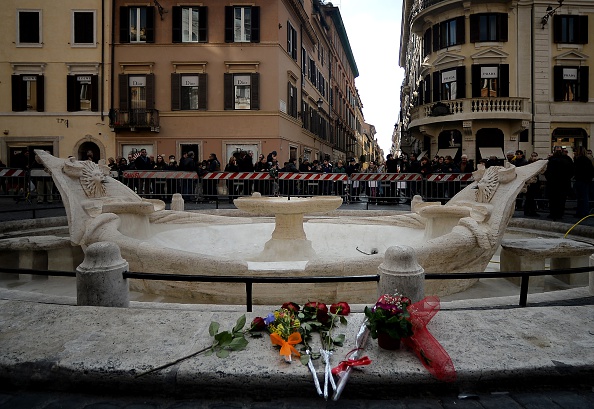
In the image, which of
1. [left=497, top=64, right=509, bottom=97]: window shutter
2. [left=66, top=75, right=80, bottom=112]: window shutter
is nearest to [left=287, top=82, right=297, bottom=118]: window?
[left=66, top=75, right=80, bottom=112]: window shutter

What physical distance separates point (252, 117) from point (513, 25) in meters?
17.2

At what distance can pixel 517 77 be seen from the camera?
28000 mm

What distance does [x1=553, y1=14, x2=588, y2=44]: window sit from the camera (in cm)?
2755

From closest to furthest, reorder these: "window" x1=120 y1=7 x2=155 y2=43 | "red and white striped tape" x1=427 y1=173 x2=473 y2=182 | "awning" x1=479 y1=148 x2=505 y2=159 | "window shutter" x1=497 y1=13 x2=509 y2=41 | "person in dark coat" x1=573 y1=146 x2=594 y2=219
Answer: "person in dark coat" x1=573 y1=146 x2=594 y2=219
"red and white striped tape" x1=427 y1=173 x2=473 y2=182
"window" x1=120 y1=7 x2=155 y2=43
"awning" x1=479 y1=148 x2=505 y2=159
"window shutter" x1=497 y1=13 x2=509 y2=41

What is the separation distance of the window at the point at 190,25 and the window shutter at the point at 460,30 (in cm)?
1562

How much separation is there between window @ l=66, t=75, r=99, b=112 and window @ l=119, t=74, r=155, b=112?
1.53m

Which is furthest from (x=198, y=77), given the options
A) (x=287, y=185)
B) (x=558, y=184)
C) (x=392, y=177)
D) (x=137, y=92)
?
(x=558, y=184)

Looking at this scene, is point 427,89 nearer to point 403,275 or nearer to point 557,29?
point 557,29

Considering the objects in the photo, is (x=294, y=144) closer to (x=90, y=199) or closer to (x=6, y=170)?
(x=6, y=170)

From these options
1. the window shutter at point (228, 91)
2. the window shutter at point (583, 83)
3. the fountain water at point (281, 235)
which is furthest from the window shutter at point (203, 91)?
the window shutter at point (583, 83)

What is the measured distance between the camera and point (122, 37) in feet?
85.5

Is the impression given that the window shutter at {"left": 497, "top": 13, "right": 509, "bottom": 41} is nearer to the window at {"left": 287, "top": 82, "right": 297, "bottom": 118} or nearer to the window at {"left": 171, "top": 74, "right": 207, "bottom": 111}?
the window at {"left": 287, "top": 82, "right": 297, "bottom": 118}

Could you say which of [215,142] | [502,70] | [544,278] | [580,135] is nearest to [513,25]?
[502,70]

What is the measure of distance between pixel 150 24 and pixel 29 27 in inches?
277
